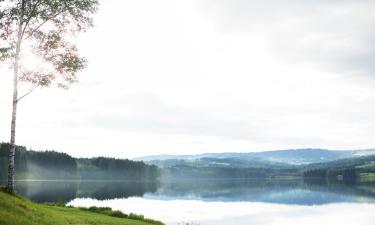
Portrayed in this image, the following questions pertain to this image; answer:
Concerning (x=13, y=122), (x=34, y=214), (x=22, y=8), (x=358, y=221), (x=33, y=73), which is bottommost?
(x=358, y=221)

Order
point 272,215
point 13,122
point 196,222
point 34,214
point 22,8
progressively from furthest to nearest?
point 272,215 → point 196,222 → point 22,8 → point 13,122 → point 34,214

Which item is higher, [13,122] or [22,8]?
[22,8]

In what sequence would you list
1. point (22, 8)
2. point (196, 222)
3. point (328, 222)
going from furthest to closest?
point (328, 222), point (196, 222), point (22, 8)

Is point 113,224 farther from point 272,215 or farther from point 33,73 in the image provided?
point 272,215

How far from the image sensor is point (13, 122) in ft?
122

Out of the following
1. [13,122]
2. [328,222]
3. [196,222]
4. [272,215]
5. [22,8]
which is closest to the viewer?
[13,122]

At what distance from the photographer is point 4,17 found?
133 ft

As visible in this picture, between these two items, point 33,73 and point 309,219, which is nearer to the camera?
point 33,73

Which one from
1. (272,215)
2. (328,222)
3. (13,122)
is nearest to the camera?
(13,122)

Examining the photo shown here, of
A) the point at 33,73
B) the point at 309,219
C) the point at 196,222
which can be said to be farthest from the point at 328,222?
the point at 33,73

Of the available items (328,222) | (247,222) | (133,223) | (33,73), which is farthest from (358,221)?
(33,73)

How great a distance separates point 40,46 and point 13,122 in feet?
27.4

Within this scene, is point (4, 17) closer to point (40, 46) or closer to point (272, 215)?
point (40, 46)

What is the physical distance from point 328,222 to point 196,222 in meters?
24.9
